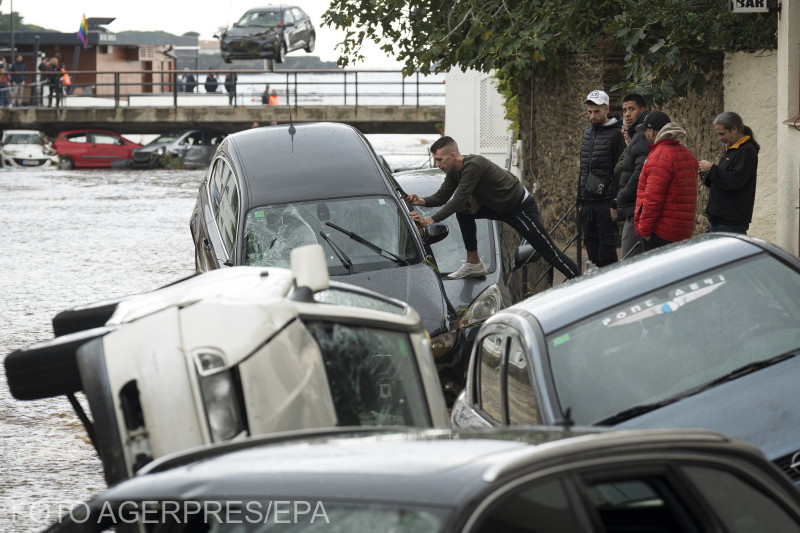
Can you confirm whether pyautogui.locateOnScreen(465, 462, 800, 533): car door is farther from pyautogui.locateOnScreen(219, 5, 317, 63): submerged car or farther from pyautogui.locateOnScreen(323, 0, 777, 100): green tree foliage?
pyautogui.locateOnScreen(219, 5, 317, 63): submerged car

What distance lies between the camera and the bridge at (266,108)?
42.4 m

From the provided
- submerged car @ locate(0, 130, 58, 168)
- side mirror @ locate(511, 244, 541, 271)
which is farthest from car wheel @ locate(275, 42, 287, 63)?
side mirror @ locate(511, 244, 541, 271)

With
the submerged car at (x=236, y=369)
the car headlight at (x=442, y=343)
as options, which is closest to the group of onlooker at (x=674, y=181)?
the car headlight at (x=442, y=343)

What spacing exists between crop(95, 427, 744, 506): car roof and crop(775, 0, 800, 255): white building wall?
8.06 metres

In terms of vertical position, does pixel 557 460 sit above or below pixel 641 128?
below

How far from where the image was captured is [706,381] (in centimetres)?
496

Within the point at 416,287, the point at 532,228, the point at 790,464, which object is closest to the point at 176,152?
the point at 532,228

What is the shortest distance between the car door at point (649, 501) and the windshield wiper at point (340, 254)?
6.05m

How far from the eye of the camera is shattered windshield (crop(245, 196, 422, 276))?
29.4 ft

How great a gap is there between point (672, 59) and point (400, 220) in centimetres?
467

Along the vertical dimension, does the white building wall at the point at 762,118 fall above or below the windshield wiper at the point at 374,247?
above

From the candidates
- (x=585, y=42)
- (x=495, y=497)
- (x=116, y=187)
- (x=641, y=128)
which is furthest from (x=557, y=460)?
(x=116, y=187)

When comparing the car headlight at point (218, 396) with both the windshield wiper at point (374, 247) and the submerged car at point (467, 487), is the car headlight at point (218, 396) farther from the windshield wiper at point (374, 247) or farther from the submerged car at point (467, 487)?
the windshield wiper at point (374, 247)

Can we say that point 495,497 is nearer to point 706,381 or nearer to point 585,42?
point 706,381
